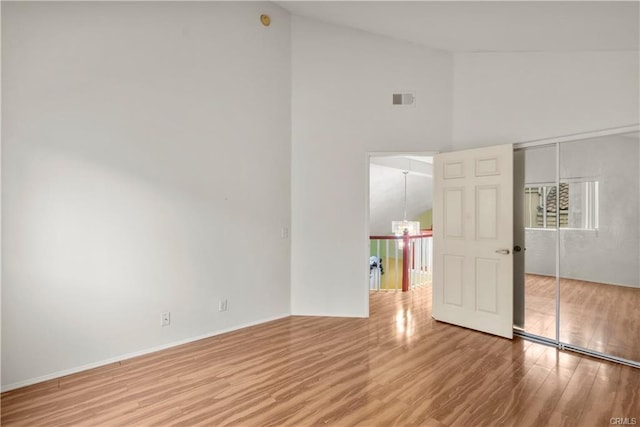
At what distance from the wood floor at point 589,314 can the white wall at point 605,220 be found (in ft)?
0.37

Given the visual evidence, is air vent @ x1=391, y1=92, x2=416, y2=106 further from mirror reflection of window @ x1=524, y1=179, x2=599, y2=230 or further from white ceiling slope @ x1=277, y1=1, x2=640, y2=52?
mirror reflection of window @ x1=524, y1=179, x2=599, y2=230

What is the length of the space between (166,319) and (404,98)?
372 centimetres

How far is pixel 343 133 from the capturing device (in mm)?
4109

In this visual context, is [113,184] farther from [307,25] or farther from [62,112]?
[307,25]

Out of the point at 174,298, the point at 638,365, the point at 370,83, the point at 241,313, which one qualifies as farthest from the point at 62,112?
the point at 638,365

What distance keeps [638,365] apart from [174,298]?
4.30 m

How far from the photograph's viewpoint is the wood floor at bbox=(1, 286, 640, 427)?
2104 mm

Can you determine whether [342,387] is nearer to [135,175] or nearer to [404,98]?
[135,175]

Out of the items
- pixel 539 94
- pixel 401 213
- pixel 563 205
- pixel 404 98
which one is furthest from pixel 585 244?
pixel 401 213

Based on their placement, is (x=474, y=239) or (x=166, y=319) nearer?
(x=166, y=319)

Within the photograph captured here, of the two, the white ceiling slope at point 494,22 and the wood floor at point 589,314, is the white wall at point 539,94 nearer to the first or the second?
the white ceiling slope at point 494,22

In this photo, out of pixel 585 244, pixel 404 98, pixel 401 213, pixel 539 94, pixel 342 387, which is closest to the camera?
pixel 342 387

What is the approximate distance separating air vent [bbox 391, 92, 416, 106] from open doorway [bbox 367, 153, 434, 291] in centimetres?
66

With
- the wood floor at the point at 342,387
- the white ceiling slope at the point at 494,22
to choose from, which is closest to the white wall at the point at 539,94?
the white ceiling slope at the point at 494,22
